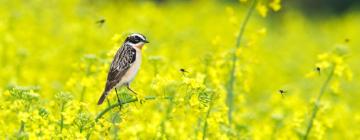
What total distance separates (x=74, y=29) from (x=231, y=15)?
4.11m

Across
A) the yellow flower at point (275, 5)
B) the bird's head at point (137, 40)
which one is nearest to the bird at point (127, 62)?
the bird's head at point (137, 40)

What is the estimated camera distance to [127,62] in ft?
16.4

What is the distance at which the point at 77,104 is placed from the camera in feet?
16.4

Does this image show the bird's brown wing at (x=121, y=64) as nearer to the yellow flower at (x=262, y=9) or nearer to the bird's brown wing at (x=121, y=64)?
the bird's brown wing at (x=121, y=64)

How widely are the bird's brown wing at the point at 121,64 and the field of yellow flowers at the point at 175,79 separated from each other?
0.44ft

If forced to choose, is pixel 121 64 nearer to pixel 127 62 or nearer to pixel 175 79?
pixel 127 62

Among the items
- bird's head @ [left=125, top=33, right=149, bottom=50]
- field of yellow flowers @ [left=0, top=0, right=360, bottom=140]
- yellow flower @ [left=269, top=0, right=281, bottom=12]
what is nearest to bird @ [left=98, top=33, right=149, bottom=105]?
bird's head @ [left=125, top=33, right=149, bottom=50]

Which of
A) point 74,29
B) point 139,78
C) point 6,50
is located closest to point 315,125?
point 139,78

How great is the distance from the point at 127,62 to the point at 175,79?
108 cm

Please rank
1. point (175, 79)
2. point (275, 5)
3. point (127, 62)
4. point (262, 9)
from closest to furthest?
1. point (127, 62)
2. point (175, 79)
3. point (275, 5)
4. point (262, 9)

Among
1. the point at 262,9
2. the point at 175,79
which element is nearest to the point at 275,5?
the point at 262,9

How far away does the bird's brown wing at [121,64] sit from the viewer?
4.99 meters

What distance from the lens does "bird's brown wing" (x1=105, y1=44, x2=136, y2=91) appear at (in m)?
4.99

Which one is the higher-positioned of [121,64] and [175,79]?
[175,79]
